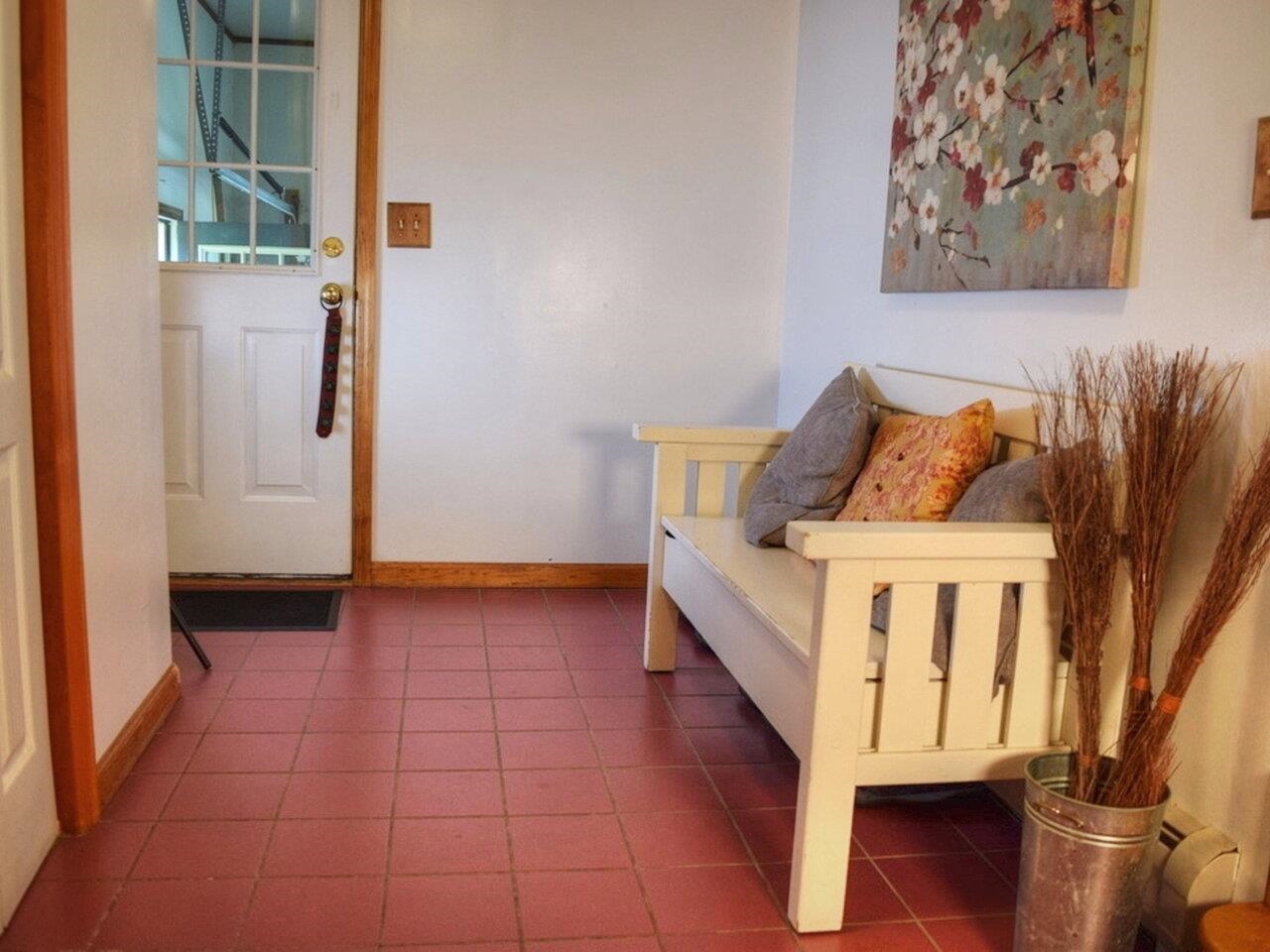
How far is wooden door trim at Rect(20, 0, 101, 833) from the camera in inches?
73.4

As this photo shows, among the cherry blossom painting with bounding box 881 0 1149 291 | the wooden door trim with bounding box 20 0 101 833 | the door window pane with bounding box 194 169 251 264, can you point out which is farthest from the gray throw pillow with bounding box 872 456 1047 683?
the door window pane with bounding box 194 169 251 264

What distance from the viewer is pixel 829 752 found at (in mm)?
1824

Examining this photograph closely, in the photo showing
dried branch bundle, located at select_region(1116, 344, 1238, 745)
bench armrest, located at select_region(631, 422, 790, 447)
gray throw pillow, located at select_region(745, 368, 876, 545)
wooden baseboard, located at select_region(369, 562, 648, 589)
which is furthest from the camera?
wooden baseboard, located at select_region(369, 562, 648, 589)

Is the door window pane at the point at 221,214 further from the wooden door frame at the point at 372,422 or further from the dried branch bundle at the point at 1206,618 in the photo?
the dried branch bundle at the point at 1206,618

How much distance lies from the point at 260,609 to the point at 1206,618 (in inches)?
105

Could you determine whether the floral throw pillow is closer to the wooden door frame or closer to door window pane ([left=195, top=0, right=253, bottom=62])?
the wooden door frame

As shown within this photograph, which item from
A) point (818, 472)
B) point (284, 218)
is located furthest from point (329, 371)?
point (818, 472)

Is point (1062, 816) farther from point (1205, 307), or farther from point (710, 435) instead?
point (710, 435)

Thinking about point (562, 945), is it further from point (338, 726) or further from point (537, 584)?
point (537, 584)

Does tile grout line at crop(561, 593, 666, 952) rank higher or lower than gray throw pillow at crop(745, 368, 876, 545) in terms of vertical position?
lower

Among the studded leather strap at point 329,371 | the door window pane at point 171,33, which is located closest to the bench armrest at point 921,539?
the studded leather strap at point 329,371

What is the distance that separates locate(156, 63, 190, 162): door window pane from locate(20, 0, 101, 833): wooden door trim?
1.77 meters

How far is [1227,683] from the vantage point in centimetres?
176

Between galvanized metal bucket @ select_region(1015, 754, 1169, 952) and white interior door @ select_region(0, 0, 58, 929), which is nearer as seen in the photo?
galvanized metal bucket @ select_region(1015, 754, 1169, 952)
